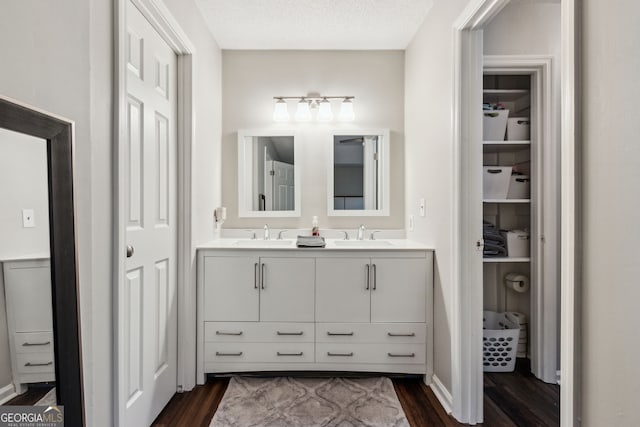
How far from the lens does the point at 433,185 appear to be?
220 cm

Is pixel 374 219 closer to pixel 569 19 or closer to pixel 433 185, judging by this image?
pixel 433 185

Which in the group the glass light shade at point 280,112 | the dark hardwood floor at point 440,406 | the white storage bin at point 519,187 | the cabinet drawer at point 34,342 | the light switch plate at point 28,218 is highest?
the glass light shade at point 280,112

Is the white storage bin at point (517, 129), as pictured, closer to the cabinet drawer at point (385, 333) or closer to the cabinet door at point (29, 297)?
the cabinet drawer at point (385, 333)

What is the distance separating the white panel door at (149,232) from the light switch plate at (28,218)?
1.71 feet

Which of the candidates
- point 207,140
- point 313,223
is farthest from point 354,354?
point 207,140

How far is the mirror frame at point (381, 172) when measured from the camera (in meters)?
2.87

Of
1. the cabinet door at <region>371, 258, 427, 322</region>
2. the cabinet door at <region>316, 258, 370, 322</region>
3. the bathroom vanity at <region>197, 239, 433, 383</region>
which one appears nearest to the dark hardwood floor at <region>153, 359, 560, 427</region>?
the bathroom vanity at <region>197, 239, 433, 383</region>

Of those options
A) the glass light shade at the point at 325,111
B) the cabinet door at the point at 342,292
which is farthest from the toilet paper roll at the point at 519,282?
the glass light shade at the point at 325,111

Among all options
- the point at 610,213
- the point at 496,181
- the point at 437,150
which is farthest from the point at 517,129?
the point at 610,213

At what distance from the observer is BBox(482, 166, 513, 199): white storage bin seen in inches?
94.5

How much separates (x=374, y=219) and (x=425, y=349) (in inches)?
43.2

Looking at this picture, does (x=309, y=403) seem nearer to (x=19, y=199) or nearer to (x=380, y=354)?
(x=380, y=354)

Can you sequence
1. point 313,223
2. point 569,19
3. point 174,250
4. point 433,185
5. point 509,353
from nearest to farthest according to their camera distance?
1. point 569,19
2. point 174,250
3. point 433,185
4. point 509,353
5. point 313,223

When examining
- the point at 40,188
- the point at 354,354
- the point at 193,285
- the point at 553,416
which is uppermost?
the point at 40,188
